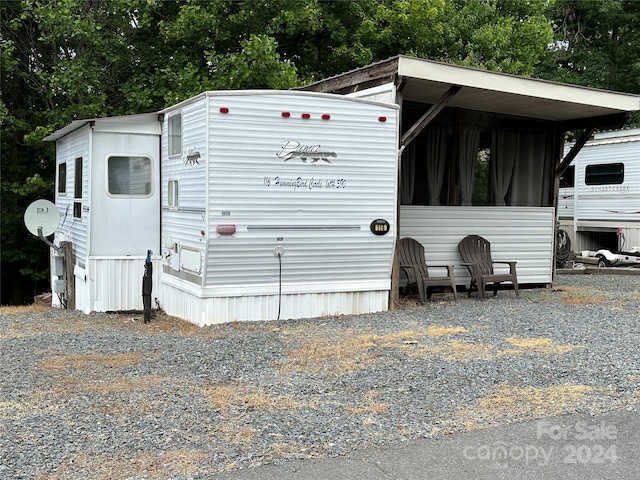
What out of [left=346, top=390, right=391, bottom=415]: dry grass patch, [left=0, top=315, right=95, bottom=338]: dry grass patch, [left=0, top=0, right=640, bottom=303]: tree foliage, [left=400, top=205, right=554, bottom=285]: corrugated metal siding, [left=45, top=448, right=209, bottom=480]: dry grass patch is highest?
[left=0, top=0, right=640, bottom=303]: tree foliage

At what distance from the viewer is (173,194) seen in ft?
27.9

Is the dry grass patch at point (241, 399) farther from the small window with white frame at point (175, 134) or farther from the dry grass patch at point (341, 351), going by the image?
the small window with white frame at point (175, 134)

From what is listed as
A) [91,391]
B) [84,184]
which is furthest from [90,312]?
[91,391]

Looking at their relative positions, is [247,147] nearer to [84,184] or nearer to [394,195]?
[394,195]

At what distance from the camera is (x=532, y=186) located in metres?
11.3

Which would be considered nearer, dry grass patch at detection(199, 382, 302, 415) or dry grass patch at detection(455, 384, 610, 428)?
dry grass patch at detection(455, 384, 610, 428)

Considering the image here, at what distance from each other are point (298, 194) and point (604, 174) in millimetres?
10685

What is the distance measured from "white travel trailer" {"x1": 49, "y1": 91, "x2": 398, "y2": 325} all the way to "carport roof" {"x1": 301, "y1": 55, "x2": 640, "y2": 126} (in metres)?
0.63

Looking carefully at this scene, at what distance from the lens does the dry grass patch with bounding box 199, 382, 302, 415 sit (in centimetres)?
459

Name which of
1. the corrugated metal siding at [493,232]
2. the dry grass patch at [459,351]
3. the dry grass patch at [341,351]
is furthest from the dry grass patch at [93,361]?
the corrugated metal siding at [493,232]

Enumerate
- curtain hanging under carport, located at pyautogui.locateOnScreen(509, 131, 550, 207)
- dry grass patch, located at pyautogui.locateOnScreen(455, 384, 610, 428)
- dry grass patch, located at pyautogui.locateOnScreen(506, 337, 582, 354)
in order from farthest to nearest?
curtain hanging under carport, located at pyautogui.locateOnScreen(509, 131, 550, 207)
dry grass patch, located at pyautogui.locateOnScreen(506, 337, 582, 354)
dry grass patch, located at pyautogui.locateOnScreen(455, 384, 610, 428)

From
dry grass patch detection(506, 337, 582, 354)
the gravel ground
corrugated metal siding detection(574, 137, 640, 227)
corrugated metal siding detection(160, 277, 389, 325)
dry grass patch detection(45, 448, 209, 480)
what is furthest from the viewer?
corrugated metal siding detection(574, 137, 640, 227)

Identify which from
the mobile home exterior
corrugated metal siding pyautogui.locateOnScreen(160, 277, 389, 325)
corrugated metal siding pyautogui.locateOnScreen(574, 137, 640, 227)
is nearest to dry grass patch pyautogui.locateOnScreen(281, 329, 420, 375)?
corrugated metal siding pyautogui.locateOnScreen(160, 277, 389, 325)

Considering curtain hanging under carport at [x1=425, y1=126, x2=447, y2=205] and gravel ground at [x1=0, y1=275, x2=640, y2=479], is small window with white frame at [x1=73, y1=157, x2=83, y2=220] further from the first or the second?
curtain hanging under carport at [x1=425, y1=126, x2=447, y2=205]
